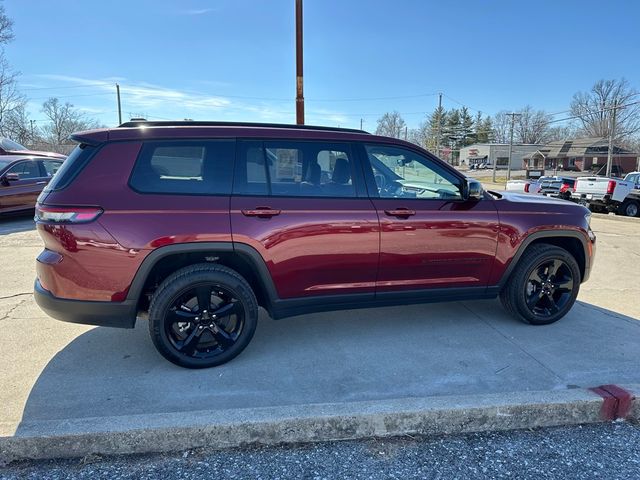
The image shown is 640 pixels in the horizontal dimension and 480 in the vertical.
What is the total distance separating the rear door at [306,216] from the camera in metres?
3.21

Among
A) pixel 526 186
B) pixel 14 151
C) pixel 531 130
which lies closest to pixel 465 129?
pixel 531 130

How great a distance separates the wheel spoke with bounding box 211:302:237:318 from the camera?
3266 millimetres

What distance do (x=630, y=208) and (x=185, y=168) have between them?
56.9 feet

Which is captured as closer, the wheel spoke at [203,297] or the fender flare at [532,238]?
the wheel spoke at [203,297]

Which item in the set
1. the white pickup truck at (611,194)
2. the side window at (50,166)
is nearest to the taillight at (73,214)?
the side window at (50,166)

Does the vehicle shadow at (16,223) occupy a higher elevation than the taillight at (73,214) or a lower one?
lower

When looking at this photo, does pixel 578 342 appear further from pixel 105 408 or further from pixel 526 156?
pixel 526 156

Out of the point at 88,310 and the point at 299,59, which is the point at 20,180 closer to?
the point at 299,59

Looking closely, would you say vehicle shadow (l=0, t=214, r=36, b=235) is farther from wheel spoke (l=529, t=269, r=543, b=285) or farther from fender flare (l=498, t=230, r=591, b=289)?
wheel spoke (l=529, t=269, r=543, b=285)

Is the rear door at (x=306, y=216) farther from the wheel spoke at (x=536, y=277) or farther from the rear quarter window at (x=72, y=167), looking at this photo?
the wheel spoke at (x=536, y=277)

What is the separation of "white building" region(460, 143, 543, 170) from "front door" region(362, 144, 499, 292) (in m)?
79.2

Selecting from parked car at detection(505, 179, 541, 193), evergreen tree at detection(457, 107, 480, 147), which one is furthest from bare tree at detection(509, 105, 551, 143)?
parked car at detection(505, 179, 541, 193)

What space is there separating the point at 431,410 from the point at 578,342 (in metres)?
2.01

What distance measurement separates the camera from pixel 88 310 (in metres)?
3.05
